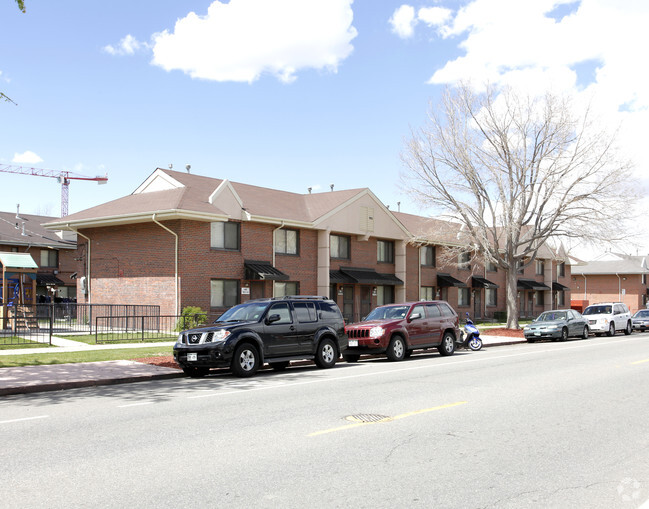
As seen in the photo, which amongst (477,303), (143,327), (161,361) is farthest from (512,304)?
(161,361)

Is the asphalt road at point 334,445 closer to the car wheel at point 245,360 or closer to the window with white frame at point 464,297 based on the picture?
the car wheel at point 245,360

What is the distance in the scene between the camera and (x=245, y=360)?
1437cm

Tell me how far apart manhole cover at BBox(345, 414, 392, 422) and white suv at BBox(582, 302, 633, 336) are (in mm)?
24963

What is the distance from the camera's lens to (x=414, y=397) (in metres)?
10.7

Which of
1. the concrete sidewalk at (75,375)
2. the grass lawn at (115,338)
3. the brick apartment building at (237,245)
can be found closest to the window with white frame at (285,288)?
the brick apartment building at (237,245)

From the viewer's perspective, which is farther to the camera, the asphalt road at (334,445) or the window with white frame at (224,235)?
the window with white frame at (224,235)

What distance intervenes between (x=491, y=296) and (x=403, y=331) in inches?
1321

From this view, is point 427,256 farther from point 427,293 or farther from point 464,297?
point 464,297

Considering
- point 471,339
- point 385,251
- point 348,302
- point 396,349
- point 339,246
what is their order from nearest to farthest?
point 396,349 → point 471,339 → point 339,246 → point 348,302 → point 385,251

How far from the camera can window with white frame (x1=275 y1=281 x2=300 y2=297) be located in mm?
31859

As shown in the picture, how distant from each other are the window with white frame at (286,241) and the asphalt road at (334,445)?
62.1 feet

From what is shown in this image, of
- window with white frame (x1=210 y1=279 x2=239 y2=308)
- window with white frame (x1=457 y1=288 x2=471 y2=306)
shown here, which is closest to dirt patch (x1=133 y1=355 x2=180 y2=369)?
window with white frame (x1=210 y1=279 x2=239 y2=308)

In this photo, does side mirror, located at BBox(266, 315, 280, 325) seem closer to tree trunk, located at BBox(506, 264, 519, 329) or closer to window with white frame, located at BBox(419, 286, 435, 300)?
tree trunk, located at BBox(506, 264, 519, 329)

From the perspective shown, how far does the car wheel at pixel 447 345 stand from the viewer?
65.1 feet
